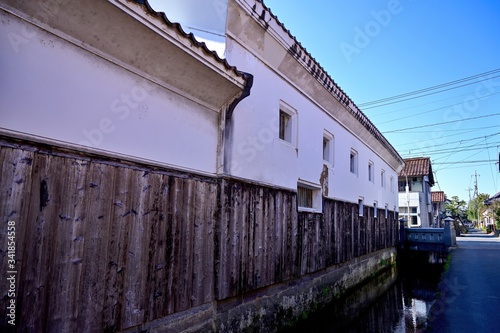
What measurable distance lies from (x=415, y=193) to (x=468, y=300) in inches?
795

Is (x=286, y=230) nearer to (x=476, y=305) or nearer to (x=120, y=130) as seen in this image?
(x=120, y=130)

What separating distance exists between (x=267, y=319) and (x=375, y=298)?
18.0 feet

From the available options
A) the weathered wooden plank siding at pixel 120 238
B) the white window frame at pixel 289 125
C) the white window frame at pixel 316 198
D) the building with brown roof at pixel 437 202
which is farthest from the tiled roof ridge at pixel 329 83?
the building with brown roof at pixel 437 202

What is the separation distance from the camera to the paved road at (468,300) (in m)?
5.64

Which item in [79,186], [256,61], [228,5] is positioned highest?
[228,5]

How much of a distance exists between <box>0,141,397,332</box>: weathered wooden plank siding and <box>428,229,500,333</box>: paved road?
3690mm

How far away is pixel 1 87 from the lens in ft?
7.84

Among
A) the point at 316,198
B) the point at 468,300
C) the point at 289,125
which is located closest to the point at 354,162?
the point at 316,198

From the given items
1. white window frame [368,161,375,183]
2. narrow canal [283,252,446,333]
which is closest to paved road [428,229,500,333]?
narrow canal [283,252,446,333]

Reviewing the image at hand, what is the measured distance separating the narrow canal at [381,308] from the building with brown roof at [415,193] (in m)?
12.9

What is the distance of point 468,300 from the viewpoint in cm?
715

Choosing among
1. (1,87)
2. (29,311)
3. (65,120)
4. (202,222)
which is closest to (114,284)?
(29,311)

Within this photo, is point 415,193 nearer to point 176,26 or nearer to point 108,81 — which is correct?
point 176,26

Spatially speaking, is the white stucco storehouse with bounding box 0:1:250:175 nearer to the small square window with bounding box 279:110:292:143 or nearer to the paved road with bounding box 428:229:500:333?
the small square window with bounding box 279:110:292:143
